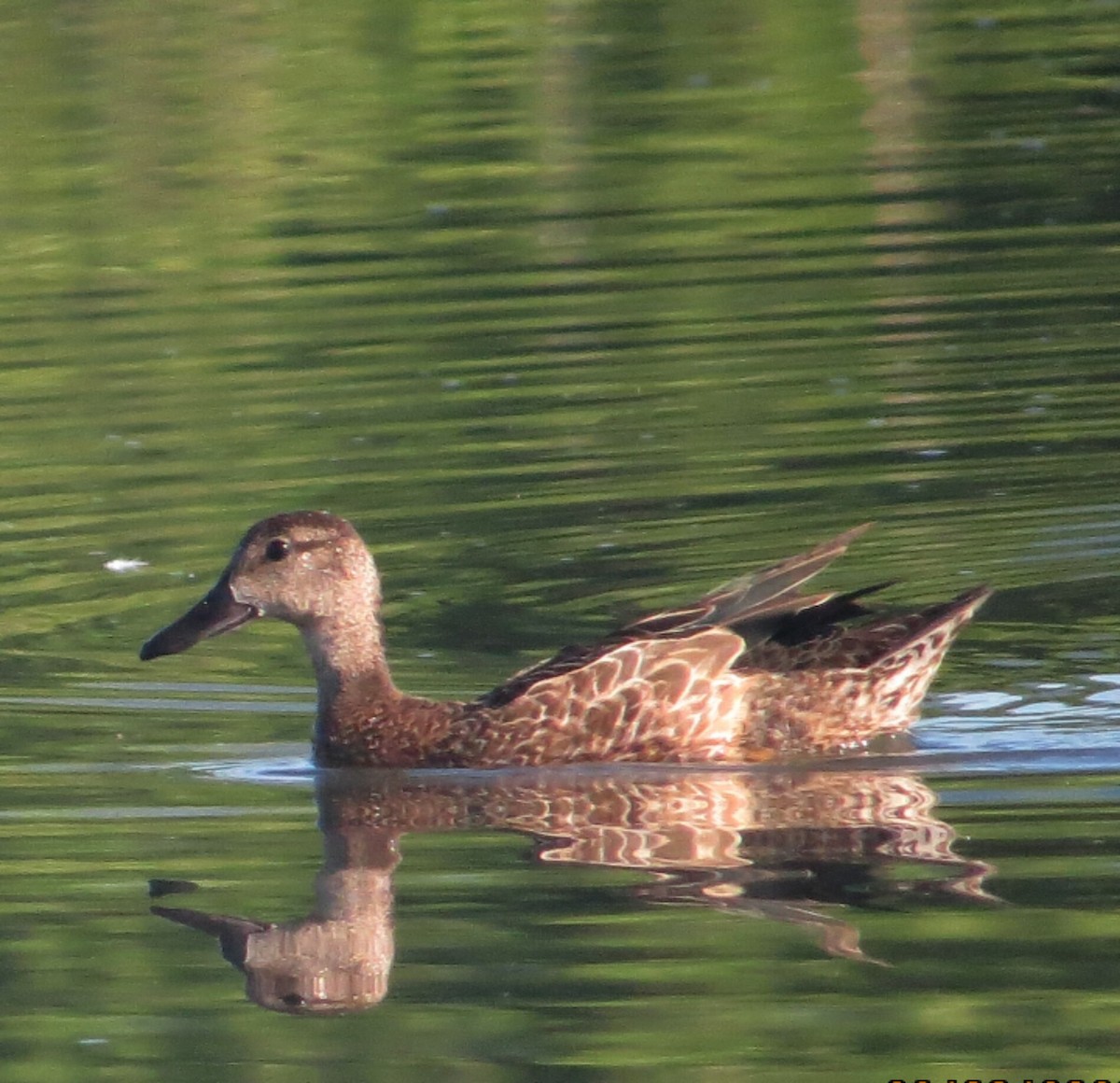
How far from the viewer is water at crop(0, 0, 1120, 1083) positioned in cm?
696

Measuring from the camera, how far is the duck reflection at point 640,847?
7.30 meters

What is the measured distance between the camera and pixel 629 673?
29.6 ft

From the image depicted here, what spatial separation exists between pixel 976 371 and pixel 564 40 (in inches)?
393

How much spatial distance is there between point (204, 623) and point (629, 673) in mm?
1349

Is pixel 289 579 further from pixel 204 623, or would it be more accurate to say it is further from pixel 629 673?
pixel 629 673

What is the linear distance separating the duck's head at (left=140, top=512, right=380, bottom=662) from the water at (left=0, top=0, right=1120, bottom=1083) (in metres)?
0.35

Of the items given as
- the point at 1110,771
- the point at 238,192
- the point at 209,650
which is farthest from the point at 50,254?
the point at 1110,771

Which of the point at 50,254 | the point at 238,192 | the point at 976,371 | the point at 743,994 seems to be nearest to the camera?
the point at 743,994

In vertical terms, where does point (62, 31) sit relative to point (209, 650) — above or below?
above

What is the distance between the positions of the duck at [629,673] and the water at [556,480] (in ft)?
0.74

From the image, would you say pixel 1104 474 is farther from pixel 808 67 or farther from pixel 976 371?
pixel 808 67

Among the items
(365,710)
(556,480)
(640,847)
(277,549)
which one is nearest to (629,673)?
(365,710)

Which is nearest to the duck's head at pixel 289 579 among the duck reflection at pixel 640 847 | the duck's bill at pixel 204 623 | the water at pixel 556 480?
the duck's bill at pixel 204 623

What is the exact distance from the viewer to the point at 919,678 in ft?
30.0
